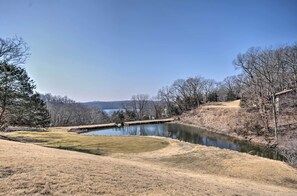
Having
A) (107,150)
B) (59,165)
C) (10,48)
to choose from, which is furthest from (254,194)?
(10,48)

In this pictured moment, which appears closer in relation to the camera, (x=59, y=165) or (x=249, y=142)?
(x=59, y=165)

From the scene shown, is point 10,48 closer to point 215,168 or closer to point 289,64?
point 215,168

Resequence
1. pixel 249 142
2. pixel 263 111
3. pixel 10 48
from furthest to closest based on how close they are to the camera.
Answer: pixel 263 111 → pixel 249 142 → pixel 10 48

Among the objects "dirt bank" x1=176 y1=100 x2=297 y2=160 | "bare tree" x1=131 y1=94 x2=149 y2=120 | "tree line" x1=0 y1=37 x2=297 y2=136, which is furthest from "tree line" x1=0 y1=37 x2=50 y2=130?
"bare tree" x1=131 y1=94 x2=149 y2=120

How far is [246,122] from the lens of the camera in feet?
141

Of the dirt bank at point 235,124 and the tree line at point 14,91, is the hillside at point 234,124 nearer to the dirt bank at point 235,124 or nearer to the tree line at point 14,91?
the dirt bank at point 235,124

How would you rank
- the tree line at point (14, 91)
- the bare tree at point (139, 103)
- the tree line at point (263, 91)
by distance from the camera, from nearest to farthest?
the tree line at point (14, 91)
the tree line at point (263, 91)
the bare tree at point (139, 103)

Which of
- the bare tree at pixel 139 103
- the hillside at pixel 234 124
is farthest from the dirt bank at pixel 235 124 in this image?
the bare tree at pixel 139 103

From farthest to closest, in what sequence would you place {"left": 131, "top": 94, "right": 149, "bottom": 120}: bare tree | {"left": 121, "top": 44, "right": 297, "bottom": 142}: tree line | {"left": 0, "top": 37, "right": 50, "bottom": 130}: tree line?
1. {"left": 131, "top": 94, "right": 149, "bottom": 120}: bare tree
2. {"left": 121, "top": 44, "right": 297, "bottom": 142}: tree line
3. {"left": 0, "top": 37, "right": 50, "bottom": 130}: tree line

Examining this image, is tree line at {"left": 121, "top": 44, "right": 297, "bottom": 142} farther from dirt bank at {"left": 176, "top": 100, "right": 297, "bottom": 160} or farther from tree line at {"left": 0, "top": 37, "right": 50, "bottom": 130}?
tree line at {"left": 0, "top": 37, "right": 50, "bottom": 130}

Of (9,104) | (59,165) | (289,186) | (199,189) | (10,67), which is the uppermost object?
(10,67)

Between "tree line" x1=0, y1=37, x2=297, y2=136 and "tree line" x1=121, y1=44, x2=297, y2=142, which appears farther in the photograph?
"tree line" x1=121, y1=44, x2=297, y2=142

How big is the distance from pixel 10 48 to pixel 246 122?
34.7m

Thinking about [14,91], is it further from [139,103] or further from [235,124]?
[139,103]
